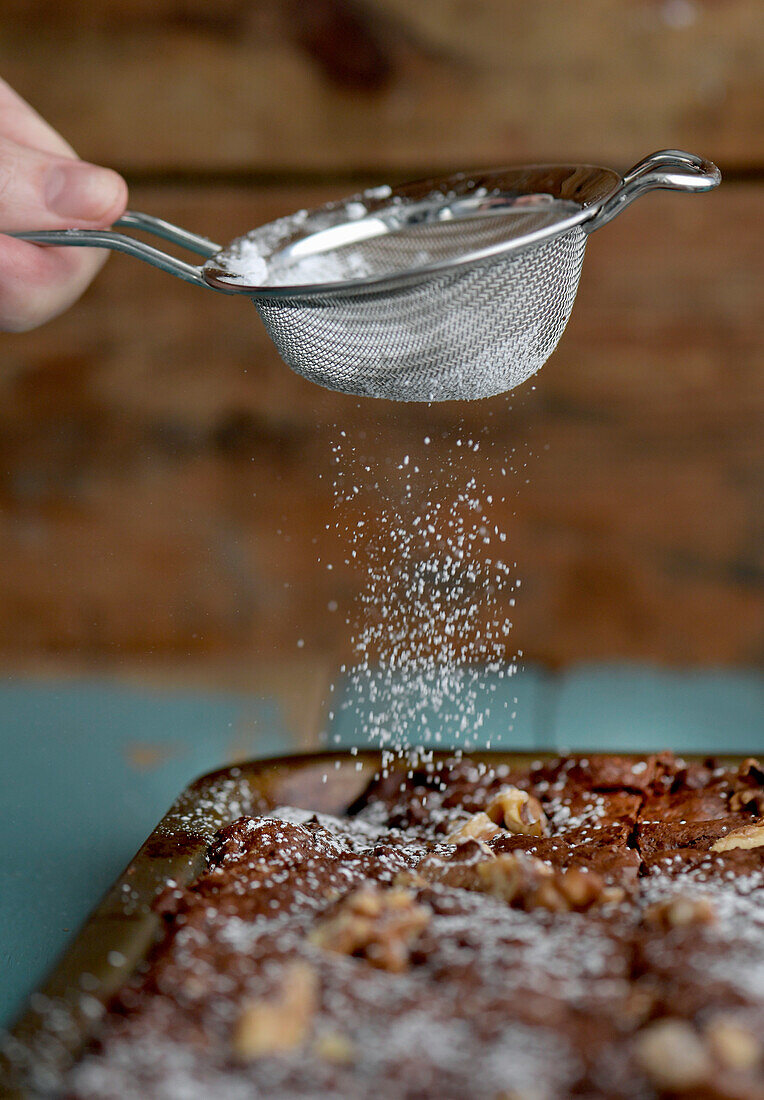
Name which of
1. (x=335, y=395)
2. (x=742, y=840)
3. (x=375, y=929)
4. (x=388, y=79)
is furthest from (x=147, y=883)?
(x=388, y=79)

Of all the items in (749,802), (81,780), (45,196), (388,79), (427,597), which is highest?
(388,79)

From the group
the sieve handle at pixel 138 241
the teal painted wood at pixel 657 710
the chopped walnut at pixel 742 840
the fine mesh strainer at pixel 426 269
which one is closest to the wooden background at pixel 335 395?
the teal painted wood at pixel 657 710

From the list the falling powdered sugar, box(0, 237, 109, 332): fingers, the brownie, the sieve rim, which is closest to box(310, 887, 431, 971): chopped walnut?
the brownie

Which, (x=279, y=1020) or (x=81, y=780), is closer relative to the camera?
(x=279, y=1020)

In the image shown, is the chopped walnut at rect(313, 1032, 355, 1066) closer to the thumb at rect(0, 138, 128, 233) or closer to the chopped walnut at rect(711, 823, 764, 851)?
the chopped walnut at rect(711, 823, 764, 851)

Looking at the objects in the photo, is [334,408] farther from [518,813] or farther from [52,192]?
[518,813]

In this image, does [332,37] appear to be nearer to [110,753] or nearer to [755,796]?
[110,753]

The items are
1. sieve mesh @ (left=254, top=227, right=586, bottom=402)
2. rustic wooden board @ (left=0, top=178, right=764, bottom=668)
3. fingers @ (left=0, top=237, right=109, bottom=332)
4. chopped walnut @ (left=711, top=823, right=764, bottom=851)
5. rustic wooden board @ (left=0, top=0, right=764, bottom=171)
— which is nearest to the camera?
chopped walnut @ (left=711, top=823, right=764, bottom=851)
